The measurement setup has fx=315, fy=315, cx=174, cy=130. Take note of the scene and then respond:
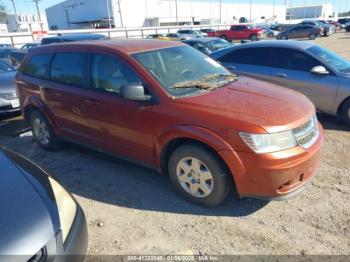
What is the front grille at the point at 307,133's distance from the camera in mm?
2993

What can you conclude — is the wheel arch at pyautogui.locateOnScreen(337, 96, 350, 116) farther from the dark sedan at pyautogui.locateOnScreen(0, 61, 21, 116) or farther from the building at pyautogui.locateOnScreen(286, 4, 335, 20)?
the building at pyautogui.locateOnScreen(286, 4, 335, 20)

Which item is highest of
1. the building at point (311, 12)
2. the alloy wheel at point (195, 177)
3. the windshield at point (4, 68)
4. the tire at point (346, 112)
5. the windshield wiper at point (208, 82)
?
the windshield wiper at point (208, 82)

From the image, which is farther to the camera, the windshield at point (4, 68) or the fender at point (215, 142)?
the windshield at point (4, 68)

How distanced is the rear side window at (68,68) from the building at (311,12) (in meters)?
111

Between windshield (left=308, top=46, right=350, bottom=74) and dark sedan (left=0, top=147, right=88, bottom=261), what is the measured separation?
5.08 metres

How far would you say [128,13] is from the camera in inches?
2704

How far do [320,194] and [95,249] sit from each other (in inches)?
96.7

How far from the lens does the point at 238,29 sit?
114ft

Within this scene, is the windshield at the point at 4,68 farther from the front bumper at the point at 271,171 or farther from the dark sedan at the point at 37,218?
the front bumper at the point at 271,171

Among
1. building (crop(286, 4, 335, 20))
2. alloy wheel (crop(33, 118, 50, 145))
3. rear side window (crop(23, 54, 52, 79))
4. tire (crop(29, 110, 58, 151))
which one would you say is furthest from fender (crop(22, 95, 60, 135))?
building (crop(286, 4, 335, 20))

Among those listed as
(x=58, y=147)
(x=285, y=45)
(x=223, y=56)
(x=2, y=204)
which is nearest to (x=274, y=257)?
(x=2, y=204)

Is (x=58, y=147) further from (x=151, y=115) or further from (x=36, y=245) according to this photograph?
(x=36, y=245)

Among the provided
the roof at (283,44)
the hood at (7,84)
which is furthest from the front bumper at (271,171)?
the hood at (7,84)

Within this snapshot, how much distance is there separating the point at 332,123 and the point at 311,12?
117295 mm
